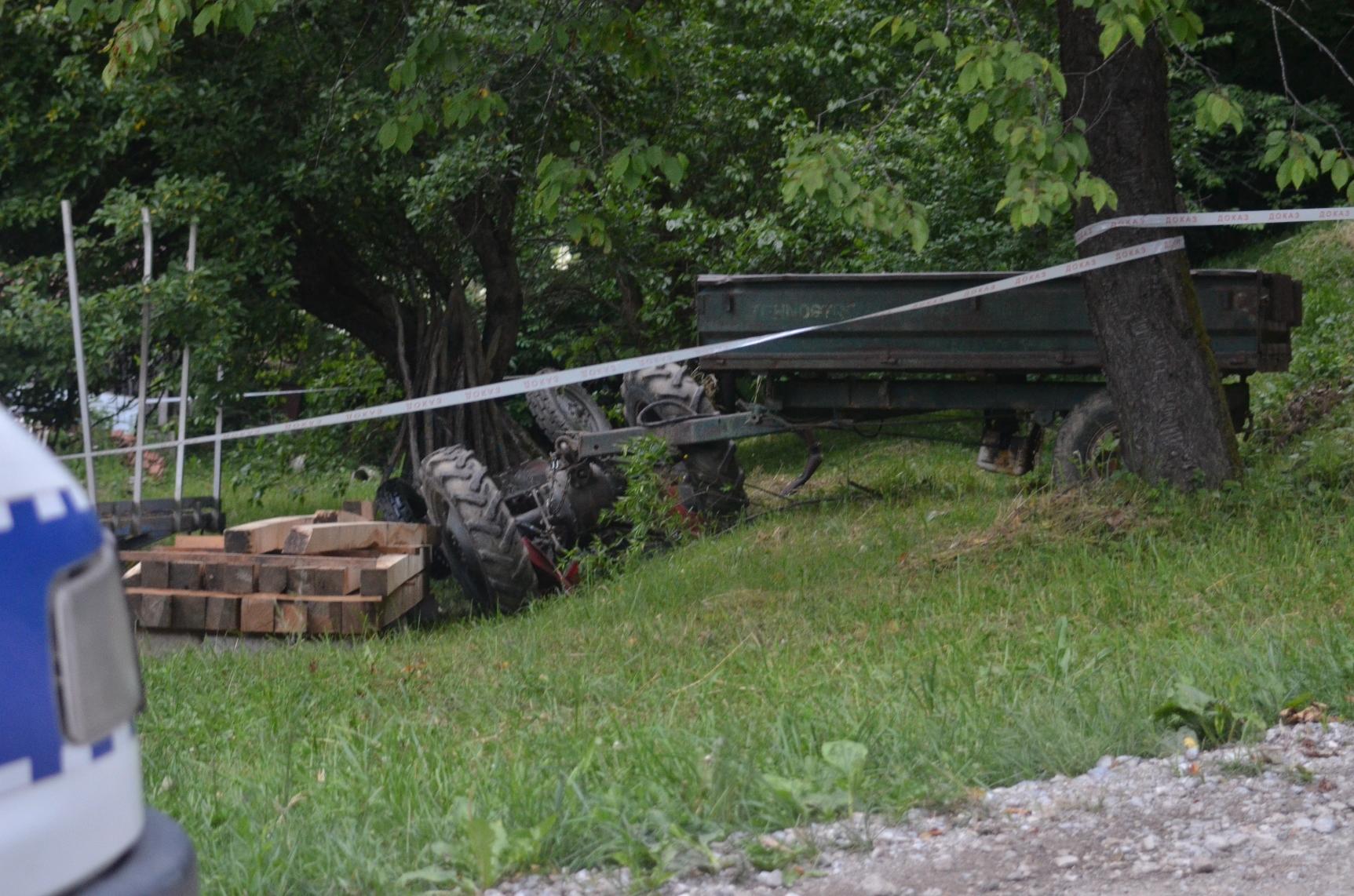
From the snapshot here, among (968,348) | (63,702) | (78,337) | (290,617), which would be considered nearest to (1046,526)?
(968,348)

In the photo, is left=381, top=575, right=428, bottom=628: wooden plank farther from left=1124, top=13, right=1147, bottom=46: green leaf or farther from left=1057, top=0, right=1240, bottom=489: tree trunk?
left=1124, top=13, right=1147, bottom=46: green leaf

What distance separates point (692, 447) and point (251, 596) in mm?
3322

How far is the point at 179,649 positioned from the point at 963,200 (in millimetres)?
9119

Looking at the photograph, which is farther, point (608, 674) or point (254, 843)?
point (608, 674)

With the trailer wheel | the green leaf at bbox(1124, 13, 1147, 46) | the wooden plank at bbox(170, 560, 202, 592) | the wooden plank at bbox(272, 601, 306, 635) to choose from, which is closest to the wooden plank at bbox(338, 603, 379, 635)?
the wooden plank at bbox(272, 601, 306, 635)

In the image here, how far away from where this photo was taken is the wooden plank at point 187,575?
8211 mm

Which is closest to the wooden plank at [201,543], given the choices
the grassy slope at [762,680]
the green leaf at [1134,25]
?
the grassy slope at [762,680]

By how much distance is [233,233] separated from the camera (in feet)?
36.1

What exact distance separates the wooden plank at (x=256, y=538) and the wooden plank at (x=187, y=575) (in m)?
0.23

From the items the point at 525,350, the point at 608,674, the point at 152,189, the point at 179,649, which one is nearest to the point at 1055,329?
the point at 608,674

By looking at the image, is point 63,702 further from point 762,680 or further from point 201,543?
point 201,543

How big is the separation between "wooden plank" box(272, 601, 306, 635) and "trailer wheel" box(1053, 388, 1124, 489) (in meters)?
4.71

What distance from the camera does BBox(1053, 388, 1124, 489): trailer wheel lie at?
9.23 meters

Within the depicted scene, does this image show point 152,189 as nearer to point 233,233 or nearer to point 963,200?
point 233,233
